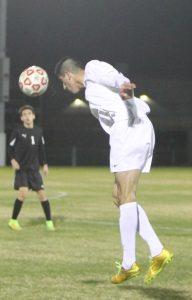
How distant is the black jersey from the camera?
43.8 ft

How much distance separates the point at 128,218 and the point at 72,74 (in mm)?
1530

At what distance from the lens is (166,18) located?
162 feet

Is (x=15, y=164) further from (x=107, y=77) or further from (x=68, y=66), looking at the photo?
(x=107, y=77)

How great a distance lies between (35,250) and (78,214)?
5605mm

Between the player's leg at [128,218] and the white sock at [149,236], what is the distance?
74mm

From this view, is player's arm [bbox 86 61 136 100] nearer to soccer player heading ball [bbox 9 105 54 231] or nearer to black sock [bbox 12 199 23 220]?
soccer player heading ball [bbox 9 105 54 231]

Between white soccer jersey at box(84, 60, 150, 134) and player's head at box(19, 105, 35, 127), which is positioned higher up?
white soccer jersey at box(84, 60, 150, 134)

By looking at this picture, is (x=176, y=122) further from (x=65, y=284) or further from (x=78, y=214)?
(x=65, y=284)

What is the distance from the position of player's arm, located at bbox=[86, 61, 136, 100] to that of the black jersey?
6.20m

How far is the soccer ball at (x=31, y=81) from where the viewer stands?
11984 millimetres

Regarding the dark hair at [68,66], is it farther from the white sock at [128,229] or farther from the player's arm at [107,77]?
the white sock at [128,229]

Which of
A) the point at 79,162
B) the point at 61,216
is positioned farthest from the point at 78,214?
the point at 79,162

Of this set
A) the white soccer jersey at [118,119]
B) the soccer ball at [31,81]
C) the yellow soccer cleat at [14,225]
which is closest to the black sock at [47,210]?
the yellow soccer cleat at [14,225]

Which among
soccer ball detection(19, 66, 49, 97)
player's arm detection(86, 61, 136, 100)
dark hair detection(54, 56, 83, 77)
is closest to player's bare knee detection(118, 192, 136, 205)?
player's arm detection(86, 61, 136, 100)
